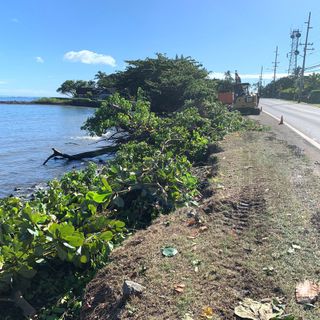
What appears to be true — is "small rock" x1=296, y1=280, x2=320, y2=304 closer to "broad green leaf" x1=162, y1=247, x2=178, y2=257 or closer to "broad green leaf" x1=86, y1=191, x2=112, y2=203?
"broad green leaf" x1=162, y1=247, x2=178, y2=257

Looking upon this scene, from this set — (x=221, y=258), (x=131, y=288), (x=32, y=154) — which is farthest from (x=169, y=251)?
(x=32, y=154)

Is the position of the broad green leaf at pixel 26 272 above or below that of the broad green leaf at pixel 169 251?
below

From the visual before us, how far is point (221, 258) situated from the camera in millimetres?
4070

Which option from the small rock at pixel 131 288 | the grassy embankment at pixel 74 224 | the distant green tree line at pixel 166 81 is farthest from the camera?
the distant green tree line at pixel 166 81

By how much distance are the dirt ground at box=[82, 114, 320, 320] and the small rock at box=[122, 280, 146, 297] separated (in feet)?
0.21

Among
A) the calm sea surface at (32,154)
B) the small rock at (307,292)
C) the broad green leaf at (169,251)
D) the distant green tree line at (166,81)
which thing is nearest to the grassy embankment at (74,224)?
the broad green leaf at (169,251)

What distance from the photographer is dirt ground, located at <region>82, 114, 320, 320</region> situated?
338 cm

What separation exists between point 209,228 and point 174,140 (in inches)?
281

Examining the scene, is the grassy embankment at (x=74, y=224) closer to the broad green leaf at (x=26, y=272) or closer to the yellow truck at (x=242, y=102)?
the broad green leaf at (x=26, y=272)

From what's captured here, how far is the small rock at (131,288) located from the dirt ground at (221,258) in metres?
0.06

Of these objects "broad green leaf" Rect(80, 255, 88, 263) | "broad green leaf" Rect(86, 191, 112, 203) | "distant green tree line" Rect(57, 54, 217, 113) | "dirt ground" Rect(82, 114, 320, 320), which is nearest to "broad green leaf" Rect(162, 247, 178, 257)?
"dirt ground" Rect(82, 114, 320, 320)

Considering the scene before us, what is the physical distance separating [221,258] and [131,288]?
1.03 metres

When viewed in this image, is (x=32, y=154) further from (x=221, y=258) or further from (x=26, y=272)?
(x=221, y=258)

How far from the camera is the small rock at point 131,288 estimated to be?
3.52 m
